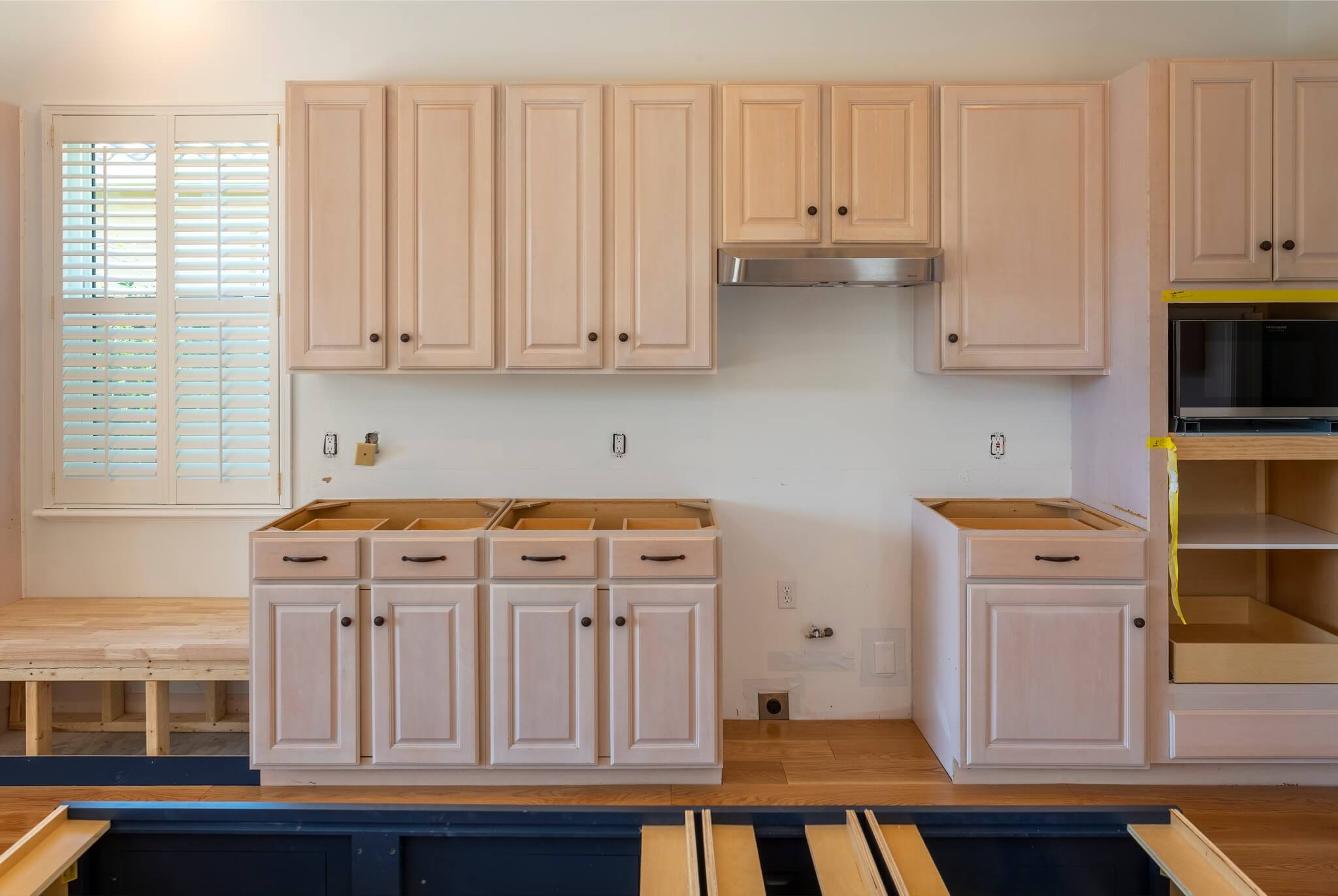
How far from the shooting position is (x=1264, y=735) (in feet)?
8.98


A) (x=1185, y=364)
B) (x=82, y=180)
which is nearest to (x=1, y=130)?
(x=82, y=180)

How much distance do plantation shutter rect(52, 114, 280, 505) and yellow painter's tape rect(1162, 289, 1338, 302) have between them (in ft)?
9.69

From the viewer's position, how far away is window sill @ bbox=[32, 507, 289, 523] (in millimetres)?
3316

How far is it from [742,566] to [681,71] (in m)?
1.76

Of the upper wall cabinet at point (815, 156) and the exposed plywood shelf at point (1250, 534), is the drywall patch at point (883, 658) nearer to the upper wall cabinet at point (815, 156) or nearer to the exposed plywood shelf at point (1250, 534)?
the exposed plywood shelf at point (1250, 534)

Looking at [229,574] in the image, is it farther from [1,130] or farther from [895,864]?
[895,864]

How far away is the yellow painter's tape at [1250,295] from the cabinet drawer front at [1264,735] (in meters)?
1.22

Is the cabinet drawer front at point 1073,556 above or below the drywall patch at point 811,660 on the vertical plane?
above

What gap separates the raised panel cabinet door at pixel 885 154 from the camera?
2.93 meters

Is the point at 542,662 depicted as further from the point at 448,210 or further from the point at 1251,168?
the point at 1251,168

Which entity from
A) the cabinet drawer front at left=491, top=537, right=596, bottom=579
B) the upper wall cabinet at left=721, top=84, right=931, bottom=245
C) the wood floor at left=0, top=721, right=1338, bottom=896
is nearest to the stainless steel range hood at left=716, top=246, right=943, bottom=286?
the upper wall cabinet at left=721, top=84, right=931, bottom=245

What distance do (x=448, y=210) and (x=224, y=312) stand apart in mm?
975

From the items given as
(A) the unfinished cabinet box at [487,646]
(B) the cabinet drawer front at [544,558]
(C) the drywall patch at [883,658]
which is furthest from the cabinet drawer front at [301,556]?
(C) the drywall patch at [883,658]

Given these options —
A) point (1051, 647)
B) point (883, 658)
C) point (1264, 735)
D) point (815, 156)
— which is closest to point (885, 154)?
point (815, 156)
